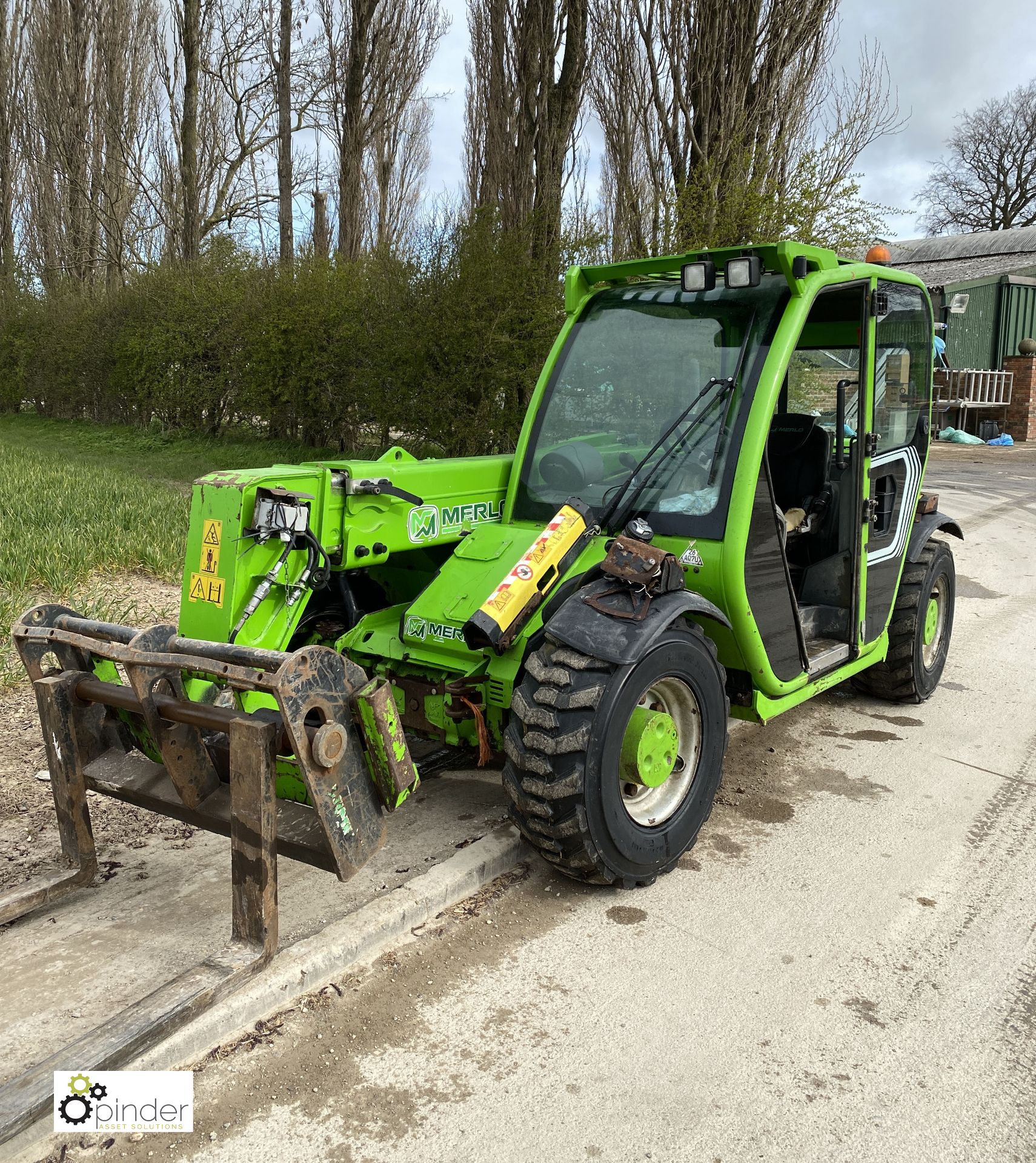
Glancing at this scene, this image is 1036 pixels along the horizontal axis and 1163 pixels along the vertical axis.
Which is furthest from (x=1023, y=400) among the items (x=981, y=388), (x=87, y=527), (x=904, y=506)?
(x=87, y=527)

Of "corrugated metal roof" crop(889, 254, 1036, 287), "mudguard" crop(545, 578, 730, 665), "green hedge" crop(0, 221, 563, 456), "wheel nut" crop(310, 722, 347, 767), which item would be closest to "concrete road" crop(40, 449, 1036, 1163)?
"wheel nut" crop(310, 722, 347, 767)

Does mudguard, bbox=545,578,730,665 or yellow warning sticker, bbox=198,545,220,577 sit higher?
yellow warning sticker, bbox=198,545,220,577

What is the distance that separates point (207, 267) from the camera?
17625mm

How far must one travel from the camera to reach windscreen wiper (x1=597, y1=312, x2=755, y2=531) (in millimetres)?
3926

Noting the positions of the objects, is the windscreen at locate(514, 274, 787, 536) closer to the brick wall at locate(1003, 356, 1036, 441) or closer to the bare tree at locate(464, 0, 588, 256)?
the bare tree at locate(464, 0, 588, 256)

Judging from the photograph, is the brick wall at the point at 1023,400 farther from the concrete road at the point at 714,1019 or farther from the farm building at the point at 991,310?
the concrete road at the point at 714,1019

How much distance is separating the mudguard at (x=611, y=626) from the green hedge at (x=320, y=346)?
8000 millimetres

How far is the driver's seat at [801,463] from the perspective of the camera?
16.3ft

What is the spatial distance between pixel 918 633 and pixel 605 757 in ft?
9.22

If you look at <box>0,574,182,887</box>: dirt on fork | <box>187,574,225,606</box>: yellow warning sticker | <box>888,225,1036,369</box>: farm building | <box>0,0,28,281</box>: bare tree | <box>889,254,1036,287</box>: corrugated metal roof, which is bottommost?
<box>0,574,182,887</box>: dirt on fork

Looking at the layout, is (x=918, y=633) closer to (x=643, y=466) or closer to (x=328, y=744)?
(x=643, y=466)

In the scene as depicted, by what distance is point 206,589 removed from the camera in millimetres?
3473

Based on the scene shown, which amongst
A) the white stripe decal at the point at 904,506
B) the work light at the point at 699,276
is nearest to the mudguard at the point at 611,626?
the work light at the point at 699,276

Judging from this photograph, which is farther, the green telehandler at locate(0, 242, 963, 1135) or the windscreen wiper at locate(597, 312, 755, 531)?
the windscreen wiper at locate(597, 312, 755, 531)
